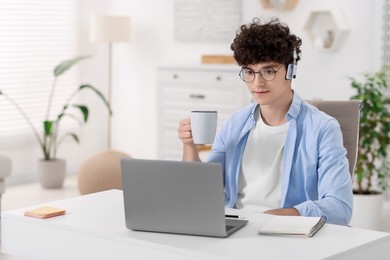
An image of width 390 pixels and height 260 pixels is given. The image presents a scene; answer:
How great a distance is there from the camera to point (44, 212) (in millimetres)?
2457

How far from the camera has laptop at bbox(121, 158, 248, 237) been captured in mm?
2139

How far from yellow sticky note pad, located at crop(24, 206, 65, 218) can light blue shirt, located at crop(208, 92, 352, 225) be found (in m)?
0.69

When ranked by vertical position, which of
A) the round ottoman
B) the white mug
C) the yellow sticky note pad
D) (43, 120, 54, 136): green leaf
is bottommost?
the round ottoman

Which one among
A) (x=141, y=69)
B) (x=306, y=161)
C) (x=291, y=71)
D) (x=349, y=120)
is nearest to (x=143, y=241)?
(x=306, y=161)

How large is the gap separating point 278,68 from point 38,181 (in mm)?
4336

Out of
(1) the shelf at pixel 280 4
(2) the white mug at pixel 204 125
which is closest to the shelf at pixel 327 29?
(1) the shelf at pixel 280 4

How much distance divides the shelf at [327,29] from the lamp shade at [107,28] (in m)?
1.75

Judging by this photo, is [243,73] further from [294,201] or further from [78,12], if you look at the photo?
[78,12]

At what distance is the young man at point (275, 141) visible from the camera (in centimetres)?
276

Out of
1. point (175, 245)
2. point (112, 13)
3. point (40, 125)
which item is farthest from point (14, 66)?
point (175, 245)

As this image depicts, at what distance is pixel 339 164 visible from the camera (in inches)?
105

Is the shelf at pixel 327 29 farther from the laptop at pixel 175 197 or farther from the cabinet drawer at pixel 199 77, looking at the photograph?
the laptop at pixel 175 197

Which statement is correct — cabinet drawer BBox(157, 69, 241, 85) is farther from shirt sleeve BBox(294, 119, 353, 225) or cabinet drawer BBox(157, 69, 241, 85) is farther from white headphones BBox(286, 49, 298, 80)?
shirt sleeve BBox(294, 119, 353, 225)

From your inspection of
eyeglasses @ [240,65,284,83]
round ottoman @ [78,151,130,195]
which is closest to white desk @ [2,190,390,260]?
eyeglasses @ [240,65,284,83]
